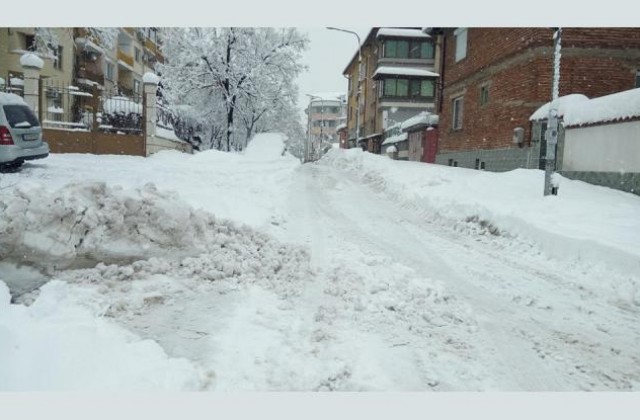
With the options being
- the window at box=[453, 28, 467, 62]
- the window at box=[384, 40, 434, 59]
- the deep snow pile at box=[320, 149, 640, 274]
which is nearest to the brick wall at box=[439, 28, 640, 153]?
the window at box=[453, 28, 467, 62]

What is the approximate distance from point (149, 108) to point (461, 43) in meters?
13.2

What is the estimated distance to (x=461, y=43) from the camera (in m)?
16.0

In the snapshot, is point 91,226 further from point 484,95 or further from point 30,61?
point 484,95

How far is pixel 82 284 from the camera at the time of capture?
3.72 metres

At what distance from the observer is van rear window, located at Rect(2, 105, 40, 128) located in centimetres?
473

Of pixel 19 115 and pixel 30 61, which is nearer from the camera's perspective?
pixel 19 115

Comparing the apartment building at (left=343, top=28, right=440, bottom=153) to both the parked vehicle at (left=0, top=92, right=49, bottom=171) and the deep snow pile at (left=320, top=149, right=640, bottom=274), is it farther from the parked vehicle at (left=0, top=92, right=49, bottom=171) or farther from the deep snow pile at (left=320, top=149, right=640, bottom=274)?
the parked vehicle at (left=0, top=92, right=49, bottom=171)

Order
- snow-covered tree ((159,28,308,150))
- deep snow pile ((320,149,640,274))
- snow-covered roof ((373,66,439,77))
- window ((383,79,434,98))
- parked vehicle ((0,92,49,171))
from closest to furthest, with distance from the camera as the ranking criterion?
parked vehicle ((0,92,49,171)), deep snow pile ((320,149,640,274)), snow-covered tree ((159,28,308,150)), snow-covered roof ((373,66,439,77)), window ((383,79,434,98))

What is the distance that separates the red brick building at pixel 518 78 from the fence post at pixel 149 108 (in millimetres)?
8815

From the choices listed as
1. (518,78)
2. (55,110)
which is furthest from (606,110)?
(55,110)

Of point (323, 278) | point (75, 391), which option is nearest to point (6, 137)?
point (75, 391)

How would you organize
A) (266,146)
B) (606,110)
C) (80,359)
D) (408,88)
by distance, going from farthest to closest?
1. (408,88)
2. (266,146)
3. (606,110)
4. (80,359)

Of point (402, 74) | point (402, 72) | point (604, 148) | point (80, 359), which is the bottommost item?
point (80, 359)

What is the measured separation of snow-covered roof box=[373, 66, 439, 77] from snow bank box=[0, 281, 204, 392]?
29.4 meters
